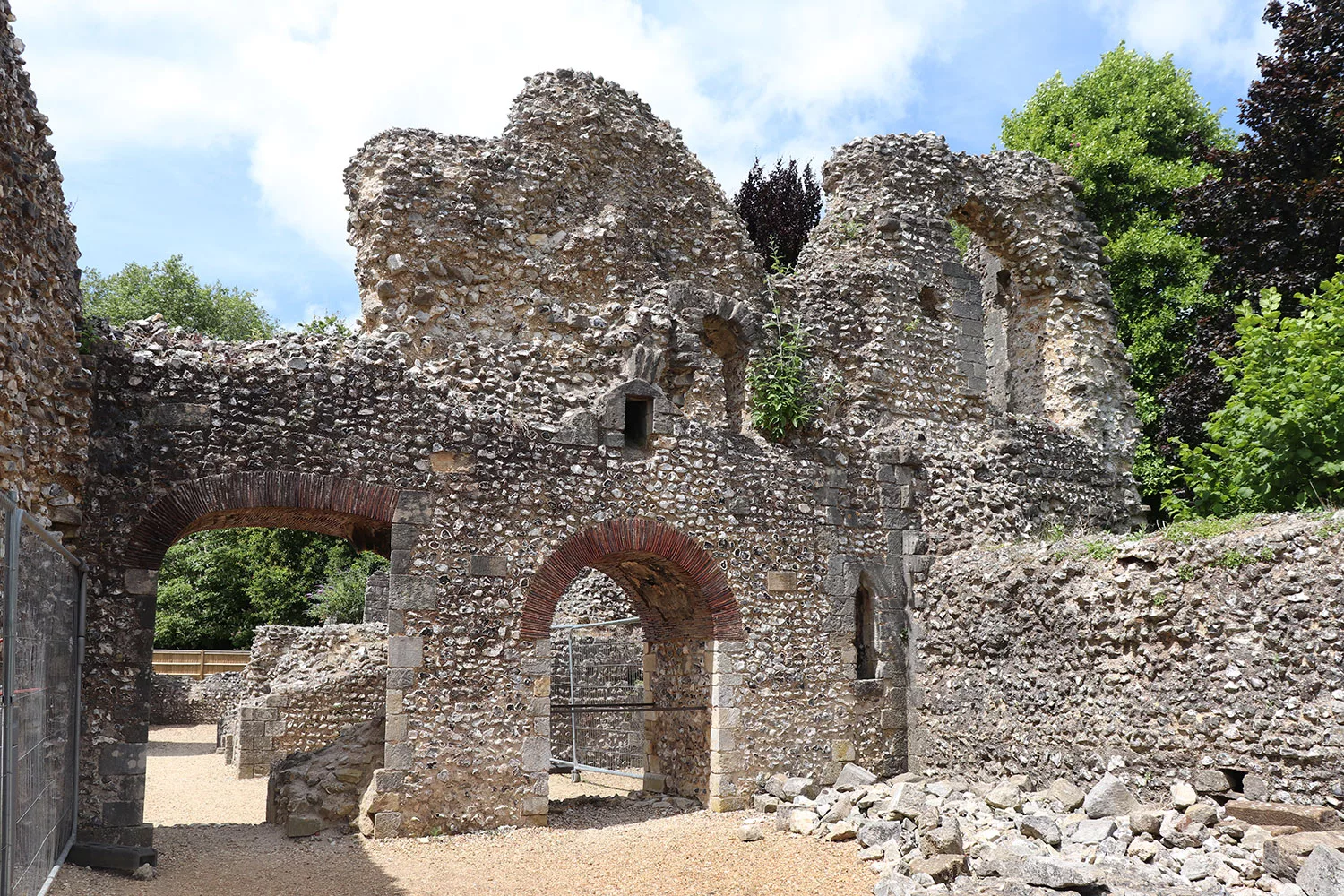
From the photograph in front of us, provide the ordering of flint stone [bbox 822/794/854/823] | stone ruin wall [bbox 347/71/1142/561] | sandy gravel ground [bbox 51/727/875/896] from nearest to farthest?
sandy gravel ground [bbox 51/727/875/896], flint stone [bbox 822/794/854/823], stone ruin wall [bbox 347/71/1142/561]

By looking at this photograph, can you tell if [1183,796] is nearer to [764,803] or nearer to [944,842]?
[944,842]

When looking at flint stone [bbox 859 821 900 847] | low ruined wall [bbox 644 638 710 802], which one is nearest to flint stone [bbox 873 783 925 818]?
flint stone [bbox 859 821 900 847]

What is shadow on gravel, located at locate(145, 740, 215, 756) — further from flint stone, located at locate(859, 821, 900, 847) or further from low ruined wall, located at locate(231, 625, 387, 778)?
flint stone, located at locate(859, 821, 900, 847)

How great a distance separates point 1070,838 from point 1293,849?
183 cm

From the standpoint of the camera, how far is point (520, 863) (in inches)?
354

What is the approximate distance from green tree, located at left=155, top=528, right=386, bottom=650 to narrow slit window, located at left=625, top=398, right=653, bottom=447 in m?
17.5

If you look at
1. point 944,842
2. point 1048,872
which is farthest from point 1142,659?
point 1048,872

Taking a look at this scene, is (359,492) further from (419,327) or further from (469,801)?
(469,801)

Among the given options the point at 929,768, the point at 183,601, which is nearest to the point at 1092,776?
the point at 929,768

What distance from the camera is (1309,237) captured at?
1437 cm

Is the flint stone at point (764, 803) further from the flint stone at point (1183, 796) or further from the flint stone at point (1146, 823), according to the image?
the flint stone at point (1183, 796)

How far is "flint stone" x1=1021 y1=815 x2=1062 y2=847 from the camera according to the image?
8.62 metres

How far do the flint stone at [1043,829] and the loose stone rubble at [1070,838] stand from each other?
Answer: 0.03ft

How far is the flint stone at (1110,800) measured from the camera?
29.8ft
